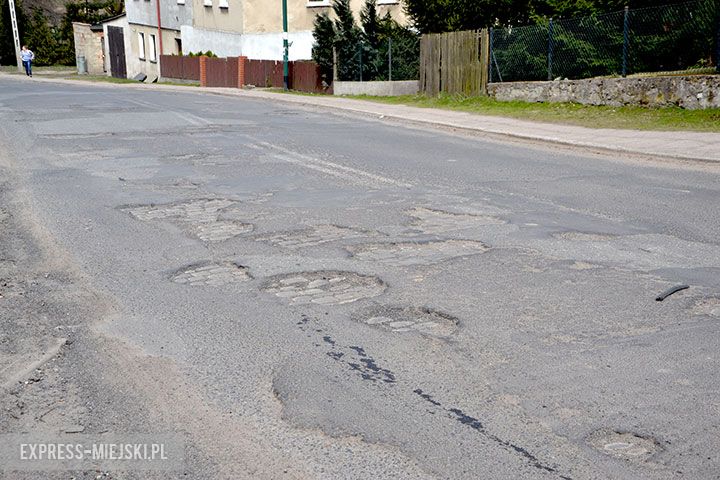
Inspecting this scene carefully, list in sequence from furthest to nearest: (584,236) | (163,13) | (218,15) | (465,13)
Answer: (163,13)
(218,15)
(465,13)
(584,236)

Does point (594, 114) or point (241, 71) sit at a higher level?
point (241, 71)

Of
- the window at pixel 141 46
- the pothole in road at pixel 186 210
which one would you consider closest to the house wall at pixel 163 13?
the window at pixel 141 46

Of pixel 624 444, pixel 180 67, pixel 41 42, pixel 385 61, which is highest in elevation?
pixel 41 42

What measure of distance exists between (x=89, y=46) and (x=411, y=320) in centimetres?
6088

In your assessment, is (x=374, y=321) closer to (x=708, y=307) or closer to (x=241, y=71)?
(x=708, y=307)

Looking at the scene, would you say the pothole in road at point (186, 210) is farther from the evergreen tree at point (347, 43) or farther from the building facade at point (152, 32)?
the building facade at point (152, 32)

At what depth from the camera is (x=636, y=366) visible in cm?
500

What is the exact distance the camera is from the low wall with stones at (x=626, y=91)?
18375 millimetres

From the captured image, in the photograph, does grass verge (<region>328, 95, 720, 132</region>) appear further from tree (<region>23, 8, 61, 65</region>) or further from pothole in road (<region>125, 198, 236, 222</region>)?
tree (<region>23, 8, 61, 65</region>)

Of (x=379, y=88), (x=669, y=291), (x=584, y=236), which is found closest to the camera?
(x=669, y=291)

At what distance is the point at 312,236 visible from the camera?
8.30 metres

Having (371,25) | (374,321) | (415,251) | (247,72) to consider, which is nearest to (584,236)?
(415,251)

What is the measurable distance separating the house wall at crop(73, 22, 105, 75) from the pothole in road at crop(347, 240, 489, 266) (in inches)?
2270

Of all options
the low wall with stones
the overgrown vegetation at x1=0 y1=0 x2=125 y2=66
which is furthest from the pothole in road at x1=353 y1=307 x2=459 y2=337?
the overgrown vegetation at x1=0 y1=0 x2=125 y2=66
